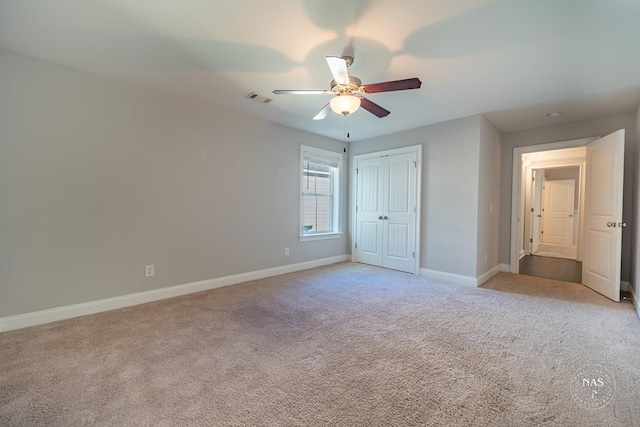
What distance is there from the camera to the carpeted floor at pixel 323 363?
1.49 m

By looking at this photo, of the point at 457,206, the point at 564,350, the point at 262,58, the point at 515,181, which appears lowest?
the point at 564,350

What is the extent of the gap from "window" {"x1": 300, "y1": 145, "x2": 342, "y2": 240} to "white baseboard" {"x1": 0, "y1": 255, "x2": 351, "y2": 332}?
0.91m

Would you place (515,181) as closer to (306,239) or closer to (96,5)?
(306,239)

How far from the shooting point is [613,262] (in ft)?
10.9

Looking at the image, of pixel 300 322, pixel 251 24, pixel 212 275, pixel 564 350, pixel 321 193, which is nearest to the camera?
pixel 251 24

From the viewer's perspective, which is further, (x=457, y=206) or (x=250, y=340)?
(x=457, y=206)

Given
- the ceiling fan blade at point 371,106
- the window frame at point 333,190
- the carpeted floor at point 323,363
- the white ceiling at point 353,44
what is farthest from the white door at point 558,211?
the ceiling fan blade at point 371,106

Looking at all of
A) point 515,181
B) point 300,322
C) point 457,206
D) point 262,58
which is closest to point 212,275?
point 300,322

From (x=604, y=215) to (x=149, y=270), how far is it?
19.3ft

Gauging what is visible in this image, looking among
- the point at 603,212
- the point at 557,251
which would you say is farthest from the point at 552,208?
the point at 603,212

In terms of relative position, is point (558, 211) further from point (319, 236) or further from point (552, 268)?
point (319, 236)

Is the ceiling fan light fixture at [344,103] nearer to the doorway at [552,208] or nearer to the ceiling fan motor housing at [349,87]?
the ceiling fan motor housing at [349,87]

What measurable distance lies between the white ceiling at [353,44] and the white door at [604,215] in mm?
684

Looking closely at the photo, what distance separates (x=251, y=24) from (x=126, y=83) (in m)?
1.93
